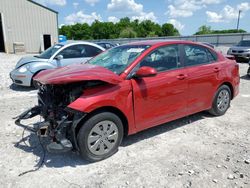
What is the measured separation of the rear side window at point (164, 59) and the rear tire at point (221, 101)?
135cm

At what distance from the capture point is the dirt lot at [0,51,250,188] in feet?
9.40

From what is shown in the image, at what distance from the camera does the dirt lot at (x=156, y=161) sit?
113 inches

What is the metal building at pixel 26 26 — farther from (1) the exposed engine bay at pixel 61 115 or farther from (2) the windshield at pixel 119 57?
(1) the exposed engine bay at pixel 61 115

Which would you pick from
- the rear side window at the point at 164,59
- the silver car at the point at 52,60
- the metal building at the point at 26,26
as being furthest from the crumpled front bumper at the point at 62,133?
the metal building at the point at 26,26

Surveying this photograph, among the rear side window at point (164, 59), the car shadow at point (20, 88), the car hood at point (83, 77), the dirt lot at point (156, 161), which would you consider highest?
the rear side window at point (164, 59)

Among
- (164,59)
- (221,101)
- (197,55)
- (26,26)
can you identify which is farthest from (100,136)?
(26,26)

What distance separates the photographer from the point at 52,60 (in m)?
7.52

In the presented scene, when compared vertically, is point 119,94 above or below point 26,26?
below

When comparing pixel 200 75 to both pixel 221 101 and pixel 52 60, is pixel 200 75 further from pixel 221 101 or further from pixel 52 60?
pixel 52 60

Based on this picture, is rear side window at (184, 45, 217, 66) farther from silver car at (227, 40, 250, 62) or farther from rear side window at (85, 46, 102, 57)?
silver car at (227, 40, 250, 62)

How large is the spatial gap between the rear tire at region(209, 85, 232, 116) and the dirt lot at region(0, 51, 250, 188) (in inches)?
12.1

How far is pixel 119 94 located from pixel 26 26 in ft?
71.3

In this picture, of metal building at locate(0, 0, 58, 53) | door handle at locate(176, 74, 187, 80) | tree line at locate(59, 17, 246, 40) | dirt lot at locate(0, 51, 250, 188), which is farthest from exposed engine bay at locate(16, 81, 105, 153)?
tree line at locate(59, 17, 246, 40)

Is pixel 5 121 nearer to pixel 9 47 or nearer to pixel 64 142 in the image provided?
pixel 64 142
